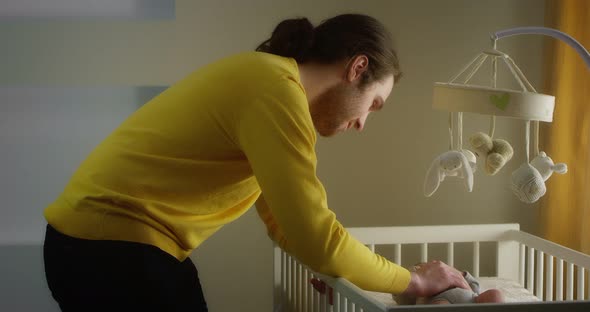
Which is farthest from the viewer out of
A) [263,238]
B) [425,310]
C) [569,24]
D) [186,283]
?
[263,238]

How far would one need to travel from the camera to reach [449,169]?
7.36 ft

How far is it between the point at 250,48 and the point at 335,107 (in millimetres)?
1312

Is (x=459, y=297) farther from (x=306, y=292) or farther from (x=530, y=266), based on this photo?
(x=530, y=266)

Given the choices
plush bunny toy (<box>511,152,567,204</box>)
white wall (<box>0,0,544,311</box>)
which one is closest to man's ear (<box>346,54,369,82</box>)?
plush bunny toy (<box>511,152,567,204</box>)

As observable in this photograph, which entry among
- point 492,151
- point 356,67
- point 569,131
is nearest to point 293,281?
point 492,151

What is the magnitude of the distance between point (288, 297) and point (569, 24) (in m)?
1.19

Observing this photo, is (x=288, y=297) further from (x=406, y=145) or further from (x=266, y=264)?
(x=406, y=145)

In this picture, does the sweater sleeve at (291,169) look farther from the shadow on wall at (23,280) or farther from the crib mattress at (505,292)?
the shadow on wall at (23,280)

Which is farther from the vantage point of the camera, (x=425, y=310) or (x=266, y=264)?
(x=266, y=264)

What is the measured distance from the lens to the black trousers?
1466 millimetres

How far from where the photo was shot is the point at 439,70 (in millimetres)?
3000

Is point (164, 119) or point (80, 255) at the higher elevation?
point (164, 119)

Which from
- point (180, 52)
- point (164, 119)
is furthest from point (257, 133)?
point (180, 52)

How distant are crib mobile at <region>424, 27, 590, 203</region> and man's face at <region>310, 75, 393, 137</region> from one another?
13.8 inches
